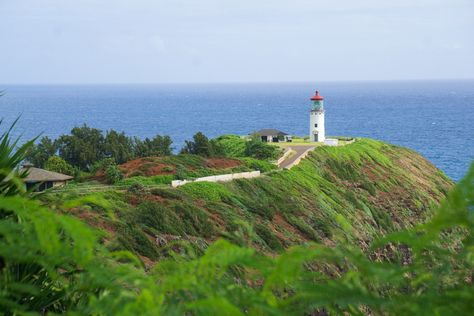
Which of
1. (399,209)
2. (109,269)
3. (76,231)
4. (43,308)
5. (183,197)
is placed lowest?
(399,209)

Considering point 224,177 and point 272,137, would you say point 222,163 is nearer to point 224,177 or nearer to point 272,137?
point 224,177

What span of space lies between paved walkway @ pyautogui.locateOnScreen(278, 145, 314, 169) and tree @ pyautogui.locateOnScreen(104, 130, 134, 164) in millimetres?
8917

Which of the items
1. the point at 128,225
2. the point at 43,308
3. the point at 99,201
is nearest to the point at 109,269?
the point at 99,201

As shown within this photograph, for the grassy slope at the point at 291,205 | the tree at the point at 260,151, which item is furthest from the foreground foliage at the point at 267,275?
the tree at the point at 260,151

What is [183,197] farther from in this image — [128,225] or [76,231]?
[76,231]

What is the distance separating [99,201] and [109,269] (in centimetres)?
53

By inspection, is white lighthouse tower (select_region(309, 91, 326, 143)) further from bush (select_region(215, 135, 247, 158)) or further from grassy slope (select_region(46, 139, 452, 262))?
bush (select_region(215, 135, 247, 158))

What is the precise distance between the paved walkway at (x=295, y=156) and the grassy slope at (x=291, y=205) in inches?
20.5

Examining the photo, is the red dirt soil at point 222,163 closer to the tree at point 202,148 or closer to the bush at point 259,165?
the bush at point 259,165

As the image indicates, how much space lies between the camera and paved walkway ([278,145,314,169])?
1721 inches

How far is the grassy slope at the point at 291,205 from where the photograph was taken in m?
28.1

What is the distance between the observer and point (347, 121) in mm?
135500

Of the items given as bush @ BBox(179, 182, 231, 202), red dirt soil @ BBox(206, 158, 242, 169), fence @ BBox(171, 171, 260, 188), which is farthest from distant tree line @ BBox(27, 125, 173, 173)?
bush @ BBox(179, 182, 231, 202)

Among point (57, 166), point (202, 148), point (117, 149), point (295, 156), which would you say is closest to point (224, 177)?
point (202, 148)
